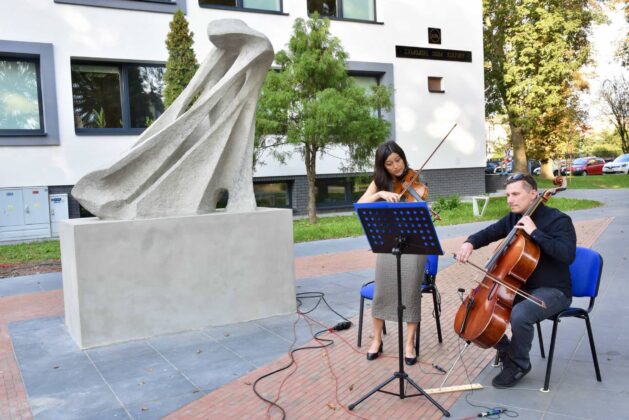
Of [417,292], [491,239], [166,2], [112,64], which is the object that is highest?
[166,2]

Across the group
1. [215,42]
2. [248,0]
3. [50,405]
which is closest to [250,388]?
[50,405]

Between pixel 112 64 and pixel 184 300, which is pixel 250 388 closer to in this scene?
pixel 184 300

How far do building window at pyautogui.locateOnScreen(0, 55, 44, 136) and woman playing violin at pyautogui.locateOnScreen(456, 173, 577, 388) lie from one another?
12414 mm

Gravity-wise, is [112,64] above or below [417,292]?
above

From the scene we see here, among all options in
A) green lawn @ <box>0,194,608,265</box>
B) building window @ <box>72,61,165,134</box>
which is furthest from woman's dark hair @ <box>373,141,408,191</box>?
building window @ <box>72,61,165,134</box>

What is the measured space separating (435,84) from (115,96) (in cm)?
1085

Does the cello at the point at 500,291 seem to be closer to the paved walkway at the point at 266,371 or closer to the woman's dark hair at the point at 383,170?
the paved walkway at the point at 266,371

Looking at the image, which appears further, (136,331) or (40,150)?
(40,150)

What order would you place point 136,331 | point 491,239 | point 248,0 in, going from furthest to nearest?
point 248,0 < point 136,331 < point 491,239

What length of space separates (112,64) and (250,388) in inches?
489

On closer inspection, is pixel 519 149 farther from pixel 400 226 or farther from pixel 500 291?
pixel 400 226

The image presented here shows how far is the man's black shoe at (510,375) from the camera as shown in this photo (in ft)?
12.3

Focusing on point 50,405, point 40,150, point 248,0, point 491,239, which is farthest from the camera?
point 248,0

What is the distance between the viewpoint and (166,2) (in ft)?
47.2
